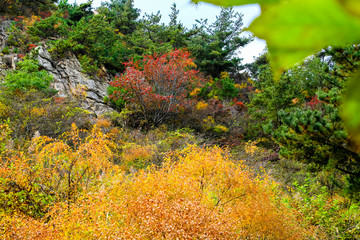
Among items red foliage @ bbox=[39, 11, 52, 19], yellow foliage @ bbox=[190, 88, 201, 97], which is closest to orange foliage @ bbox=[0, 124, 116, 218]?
yellow foliage @ bbox=[190, 88, 201, 97]

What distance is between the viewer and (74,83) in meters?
9.80

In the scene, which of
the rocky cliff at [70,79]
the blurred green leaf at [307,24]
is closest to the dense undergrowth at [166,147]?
the blurred green leaf at [307,24]

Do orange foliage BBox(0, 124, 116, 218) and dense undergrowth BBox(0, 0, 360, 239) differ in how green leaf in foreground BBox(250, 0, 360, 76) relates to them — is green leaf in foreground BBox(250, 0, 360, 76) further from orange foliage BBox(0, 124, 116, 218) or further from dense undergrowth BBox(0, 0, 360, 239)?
orange foliage BBox(0, 124, 116, 218)

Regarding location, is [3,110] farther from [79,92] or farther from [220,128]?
[220,128]

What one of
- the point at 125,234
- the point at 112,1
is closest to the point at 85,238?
the point at 125,234

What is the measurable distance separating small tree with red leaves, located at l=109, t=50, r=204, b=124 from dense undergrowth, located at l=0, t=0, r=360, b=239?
0.06 metres

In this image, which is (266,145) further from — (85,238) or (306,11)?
(306,11)

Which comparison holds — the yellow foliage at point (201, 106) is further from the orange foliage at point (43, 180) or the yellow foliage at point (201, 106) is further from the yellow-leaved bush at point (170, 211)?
the orange foliage at point (43, 180)

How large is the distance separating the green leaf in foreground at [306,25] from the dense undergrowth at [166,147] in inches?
5.3

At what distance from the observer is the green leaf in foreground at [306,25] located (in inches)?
6.0

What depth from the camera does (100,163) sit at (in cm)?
445

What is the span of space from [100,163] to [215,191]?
7.86 feet

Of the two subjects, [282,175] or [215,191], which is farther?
[282,175]

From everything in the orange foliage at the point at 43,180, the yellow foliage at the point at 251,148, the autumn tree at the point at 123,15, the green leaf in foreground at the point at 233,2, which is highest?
the autumn tree at the point at 123,15
